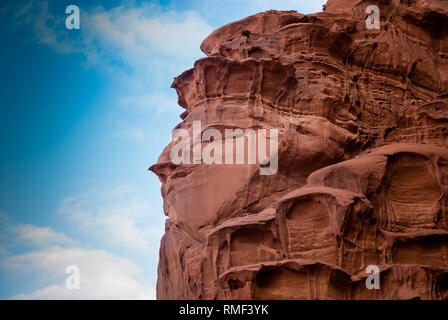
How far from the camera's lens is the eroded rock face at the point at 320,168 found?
65.5ft

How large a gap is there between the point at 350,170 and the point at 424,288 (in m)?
4.27

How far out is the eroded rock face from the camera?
20.0 metres

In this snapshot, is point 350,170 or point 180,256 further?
point 180,256

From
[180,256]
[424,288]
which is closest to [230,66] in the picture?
[180,256]

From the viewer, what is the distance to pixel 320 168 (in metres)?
23.7

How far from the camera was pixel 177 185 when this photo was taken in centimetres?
Result: 2400

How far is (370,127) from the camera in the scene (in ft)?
84.4

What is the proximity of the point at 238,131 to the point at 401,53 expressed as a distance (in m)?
8.01

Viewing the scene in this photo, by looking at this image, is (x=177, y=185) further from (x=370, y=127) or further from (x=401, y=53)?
(x=401, y=53)

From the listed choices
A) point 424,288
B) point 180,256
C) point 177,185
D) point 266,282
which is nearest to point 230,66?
point 177,185

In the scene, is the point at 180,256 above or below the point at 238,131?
below
